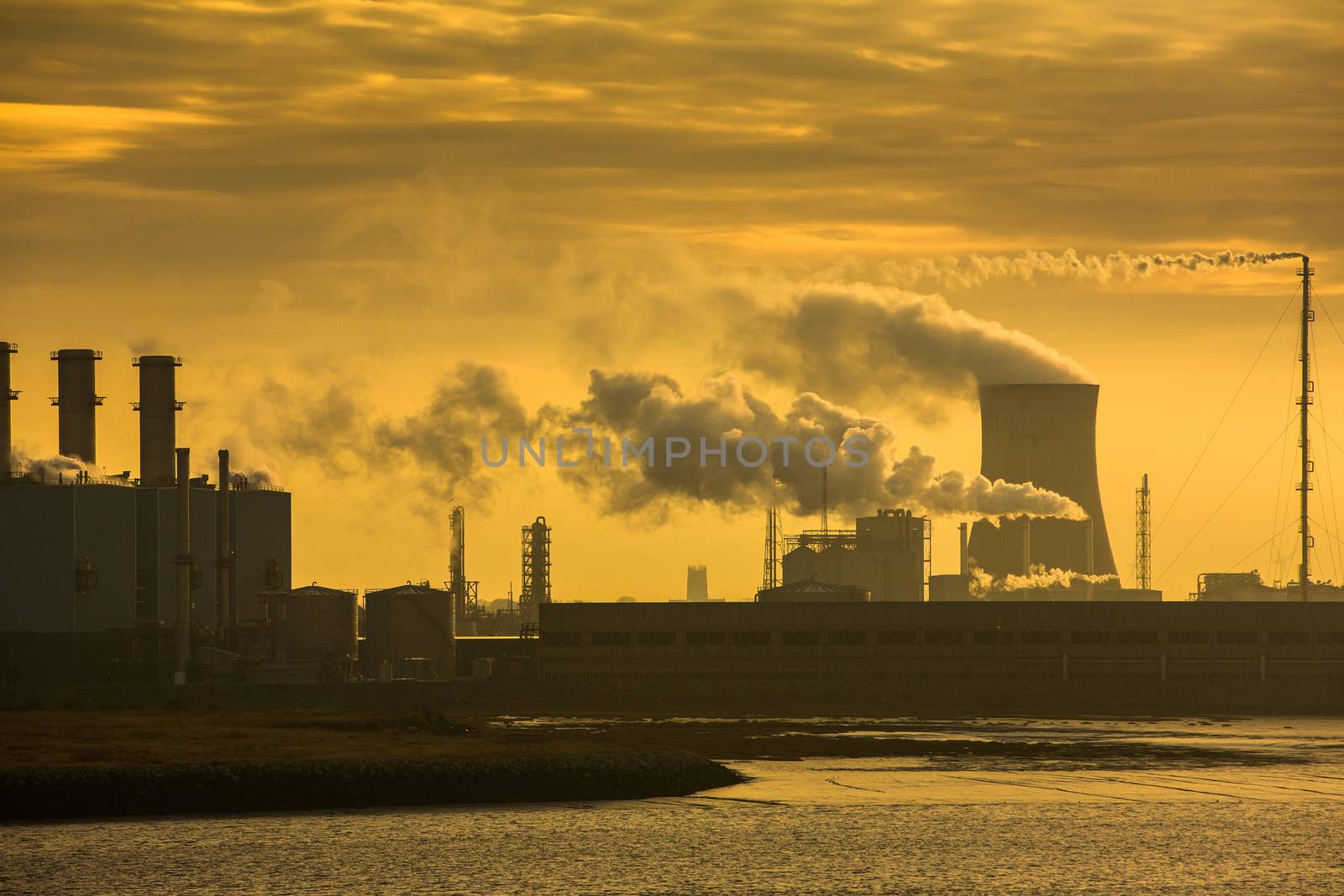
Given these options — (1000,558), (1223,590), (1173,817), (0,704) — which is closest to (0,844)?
(1173,817)

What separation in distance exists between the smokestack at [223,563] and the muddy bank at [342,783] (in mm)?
54183

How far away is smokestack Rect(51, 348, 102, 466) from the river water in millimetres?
63511

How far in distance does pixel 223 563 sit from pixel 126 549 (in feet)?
17.5

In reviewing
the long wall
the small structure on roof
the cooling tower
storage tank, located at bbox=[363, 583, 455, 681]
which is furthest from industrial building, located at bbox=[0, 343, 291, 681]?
the cooling tower

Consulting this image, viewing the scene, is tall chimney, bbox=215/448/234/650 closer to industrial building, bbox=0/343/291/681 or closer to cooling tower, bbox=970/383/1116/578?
industrial building, bbox=0/343/291/681

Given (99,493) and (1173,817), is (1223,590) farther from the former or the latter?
(1173,817)

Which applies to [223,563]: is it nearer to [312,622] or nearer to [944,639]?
[312,622]

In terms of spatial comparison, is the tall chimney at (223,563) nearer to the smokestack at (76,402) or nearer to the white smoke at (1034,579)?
the smokestack at (76,402)

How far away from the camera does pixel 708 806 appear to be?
41500mm

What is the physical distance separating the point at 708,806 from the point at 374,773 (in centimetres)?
817

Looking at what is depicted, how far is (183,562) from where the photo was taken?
91875 mm

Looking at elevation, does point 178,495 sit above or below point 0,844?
above

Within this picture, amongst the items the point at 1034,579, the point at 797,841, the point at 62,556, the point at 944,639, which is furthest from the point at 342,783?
the point at 1034,579

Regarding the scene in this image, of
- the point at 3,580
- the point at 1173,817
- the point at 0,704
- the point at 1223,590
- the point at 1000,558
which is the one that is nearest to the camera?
the point at 1173,817
